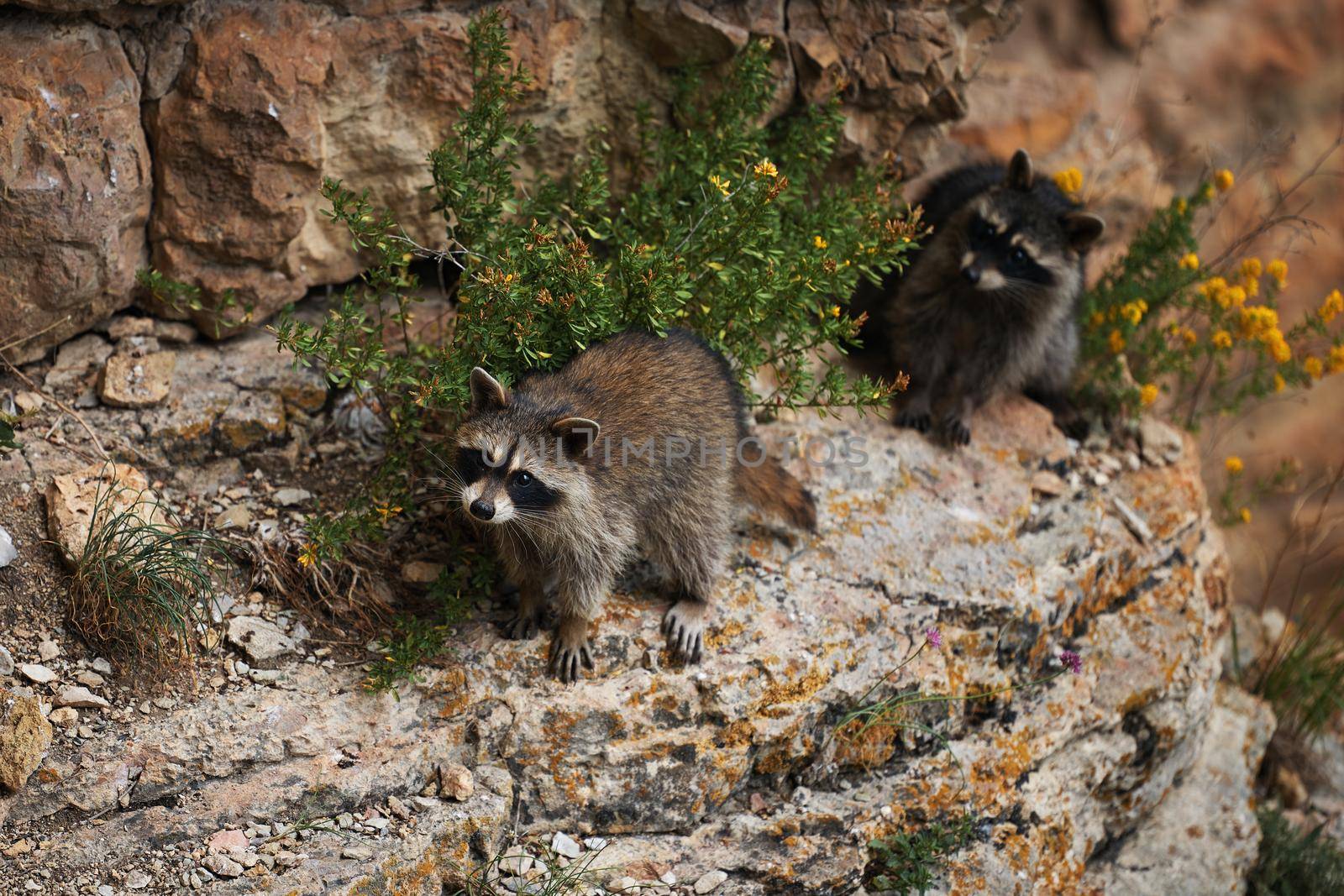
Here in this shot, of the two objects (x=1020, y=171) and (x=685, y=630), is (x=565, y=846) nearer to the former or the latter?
(x=685, y=630)

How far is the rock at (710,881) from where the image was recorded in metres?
3.52

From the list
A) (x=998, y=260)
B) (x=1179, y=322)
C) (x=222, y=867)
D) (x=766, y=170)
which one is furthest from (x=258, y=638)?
(x=1179, y=322)

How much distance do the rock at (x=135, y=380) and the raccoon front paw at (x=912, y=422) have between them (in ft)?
9.28

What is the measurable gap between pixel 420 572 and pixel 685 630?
0.89 metres

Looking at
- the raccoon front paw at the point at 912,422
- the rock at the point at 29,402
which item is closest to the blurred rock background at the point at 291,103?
Answer: the rock at the point at 29,402

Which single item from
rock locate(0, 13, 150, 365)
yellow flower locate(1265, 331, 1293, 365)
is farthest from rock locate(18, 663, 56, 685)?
yellow flower locate(1265, 331, 1293, 365)

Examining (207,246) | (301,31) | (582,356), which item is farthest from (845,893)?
(301,31)

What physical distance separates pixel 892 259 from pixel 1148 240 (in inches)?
68.5

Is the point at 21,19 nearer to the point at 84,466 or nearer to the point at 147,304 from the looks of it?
the point at 147,304

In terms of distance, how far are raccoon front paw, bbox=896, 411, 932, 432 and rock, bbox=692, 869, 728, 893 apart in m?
2.13

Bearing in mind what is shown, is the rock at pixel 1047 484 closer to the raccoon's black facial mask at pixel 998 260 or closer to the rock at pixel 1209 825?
the raccoon's black facial mask at pixel 998 260

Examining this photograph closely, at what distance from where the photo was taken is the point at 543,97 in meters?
4.58

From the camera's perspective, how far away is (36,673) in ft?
10.7

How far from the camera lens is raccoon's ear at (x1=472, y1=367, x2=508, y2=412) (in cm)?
349
